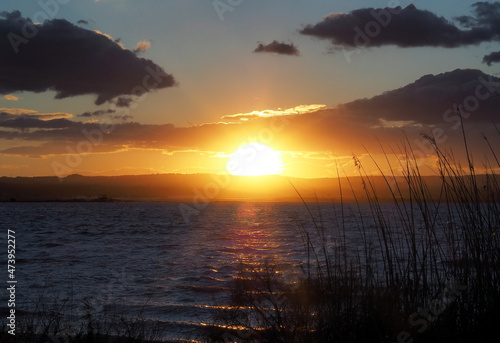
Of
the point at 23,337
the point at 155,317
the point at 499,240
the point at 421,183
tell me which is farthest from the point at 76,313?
the point at 499,240

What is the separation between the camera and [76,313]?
32.0ft

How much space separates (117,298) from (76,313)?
6.90ft

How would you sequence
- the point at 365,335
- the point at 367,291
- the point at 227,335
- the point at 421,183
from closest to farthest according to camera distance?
the point at 365,335
the point at 367,291
the point at 421,183
the point at 227,335

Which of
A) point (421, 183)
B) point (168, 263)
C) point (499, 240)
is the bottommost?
point (168, 263)

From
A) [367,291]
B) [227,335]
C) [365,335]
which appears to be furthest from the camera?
[227,335]

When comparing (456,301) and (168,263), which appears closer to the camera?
(456,301)

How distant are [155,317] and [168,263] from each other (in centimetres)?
898

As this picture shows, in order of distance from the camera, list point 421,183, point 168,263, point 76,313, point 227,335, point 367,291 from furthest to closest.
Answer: point 168,263 → point 76,313 → point 227,335 → point 421,183 → point 367,291

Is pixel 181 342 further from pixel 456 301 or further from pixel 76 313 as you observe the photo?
pixel 456 301

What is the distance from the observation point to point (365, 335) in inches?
201

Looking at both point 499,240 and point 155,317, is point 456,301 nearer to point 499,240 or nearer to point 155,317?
point 499,240

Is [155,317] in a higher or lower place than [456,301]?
lower

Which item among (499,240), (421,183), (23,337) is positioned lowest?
(23,337)

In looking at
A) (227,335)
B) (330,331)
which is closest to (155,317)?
(227,335)
